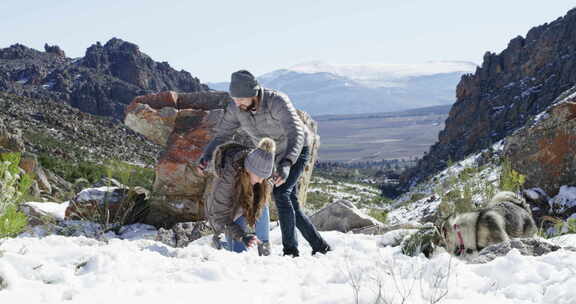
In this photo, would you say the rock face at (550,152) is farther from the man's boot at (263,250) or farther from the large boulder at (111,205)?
the large boulder at (111,205)

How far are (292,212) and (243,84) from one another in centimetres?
123

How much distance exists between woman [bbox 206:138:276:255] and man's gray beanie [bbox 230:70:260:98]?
454 millimetres

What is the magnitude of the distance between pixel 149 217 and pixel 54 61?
426ft

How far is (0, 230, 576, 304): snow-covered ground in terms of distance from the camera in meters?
2.52

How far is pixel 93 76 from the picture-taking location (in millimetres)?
107125

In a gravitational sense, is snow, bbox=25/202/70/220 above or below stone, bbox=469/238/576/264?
below

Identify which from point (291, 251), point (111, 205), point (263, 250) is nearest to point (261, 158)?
point (263, 250)

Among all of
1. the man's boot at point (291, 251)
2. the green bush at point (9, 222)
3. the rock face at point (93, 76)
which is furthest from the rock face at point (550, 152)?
the rock face at point (93, 76)

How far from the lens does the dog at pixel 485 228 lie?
408 cm

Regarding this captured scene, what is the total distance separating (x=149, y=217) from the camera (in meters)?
8.22

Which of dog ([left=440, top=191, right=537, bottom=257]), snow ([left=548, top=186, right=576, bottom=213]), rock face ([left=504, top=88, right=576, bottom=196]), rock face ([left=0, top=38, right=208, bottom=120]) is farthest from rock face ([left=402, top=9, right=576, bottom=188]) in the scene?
rock face ([left=0, top=38, right=208, bottom=120])

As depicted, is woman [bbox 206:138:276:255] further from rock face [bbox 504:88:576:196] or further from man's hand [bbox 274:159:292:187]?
rock face [bbox 504:88:576:196]

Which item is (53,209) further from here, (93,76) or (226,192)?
(93,76)

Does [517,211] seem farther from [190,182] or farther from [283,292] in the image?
[190,182]
